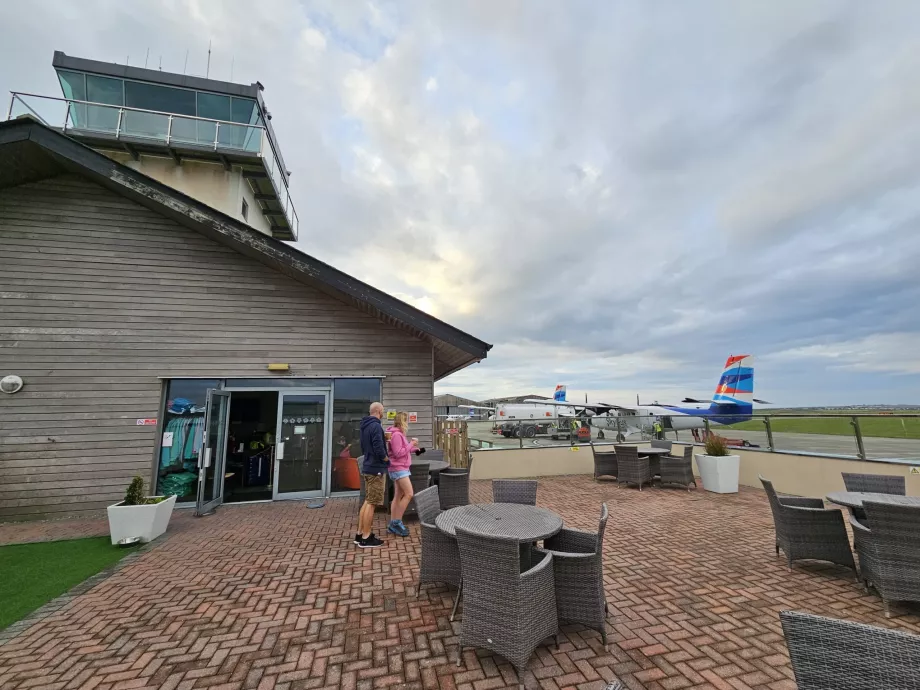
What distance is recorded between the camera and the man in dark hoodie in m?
4.63

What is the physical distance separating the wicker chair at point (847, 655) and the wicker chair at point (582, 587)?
1.20 meters

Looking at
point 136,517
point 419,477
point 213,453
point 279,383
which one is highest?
point 279,383

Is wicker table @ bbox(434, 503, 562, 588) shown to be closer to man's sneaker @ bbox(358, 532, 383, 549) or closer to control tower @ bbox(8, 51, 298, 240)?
man's sneaker @ bbox(358, 532, 383, 549)

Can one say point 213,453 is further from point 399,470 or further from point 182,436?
point 399,470

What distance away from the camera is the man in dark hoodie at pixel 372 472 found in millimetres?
4629

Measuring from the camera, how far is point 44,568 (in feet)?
13.8

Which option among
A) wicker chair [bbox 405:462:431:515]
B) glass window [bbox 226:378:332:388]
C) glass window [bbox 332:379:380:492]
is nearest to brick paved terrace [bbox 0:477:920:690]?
wicker chair [bbox 405:462:431:515]

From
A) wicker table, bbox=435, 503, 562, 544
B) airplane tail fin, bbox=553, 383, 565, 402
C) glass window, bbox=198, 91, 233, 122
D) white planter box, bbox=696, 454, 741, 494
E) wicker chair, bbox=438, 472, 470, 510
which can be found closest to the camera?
wicker table, bbox=435, 503, 562, 544

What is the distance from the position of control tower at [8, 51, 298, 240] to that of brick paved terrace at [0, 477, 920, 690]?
9.92 m

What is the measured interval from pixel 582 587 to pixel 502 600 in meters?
0.72

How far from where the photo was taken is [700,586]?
3.54 meters

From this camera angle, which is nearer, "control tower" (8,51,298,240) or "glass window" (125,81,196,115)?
"control tower" (8,51,298,240)

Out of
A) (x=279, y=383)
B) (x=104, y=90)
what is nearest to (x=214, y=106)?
(x=104, y=90)

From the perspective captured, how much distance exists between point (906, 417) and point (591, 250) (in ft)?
34.8
